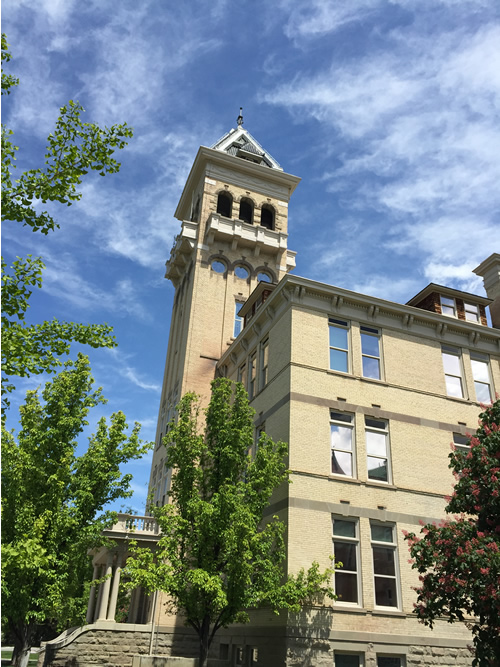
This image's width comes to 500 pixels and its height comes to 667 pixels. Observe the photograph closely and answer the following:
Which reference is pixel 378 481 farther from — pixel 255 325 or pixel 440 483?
pixel 255 325

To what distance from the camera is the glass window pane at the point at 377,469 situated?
→ 76.0ft

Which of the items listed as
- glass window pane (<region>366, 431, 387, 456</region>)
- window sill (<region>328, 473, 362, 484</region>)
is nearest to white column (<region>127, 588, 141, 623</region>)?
window sill (<region>328, 473, 362, 484</region>)

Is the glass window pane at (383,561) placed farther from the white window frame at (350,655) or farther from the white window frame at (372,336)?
the white window frame at (372,336)

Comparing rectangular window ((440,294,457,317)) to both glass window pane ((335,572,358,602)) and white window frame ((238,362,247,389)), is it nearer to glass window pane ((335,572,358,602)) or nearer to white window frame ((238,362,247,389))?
white window frame ((238,362,247,389))

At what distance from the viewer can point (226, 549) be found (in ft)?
58.7

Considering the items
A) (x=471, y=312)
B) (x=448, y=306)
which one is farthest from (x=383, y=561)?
(x=471, y=312)

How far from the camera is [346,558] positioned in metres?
21.3

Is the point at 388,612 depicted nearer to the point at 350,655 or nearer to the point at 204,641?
the point at 350,655

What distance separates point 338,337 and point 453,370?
6041 mm

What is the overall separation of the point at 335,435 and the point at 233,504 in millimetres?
Answer: 6799

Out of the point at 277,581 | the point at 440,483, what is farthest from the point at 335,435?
the point at 277,581

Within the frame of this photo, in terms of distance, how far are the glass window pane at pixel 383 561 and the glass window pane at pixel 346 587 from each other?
97cm

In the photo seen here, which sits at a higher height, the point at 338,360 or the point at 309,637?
the point at 338,360

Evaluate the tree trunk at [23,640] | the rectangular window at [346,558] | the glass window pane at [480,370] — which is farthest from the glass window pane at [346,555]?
the glass window pane at [480,370]
